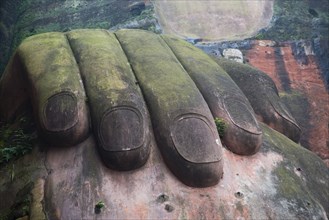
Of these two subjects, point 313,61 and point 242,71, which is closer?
point 242,71

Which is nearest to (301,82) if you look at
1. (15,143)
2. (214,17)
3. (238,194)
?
(214,17)

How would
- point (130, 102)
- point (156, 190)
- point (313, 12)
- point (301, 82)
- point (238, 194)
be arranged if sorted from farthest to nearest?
point (313, 12) < point (301, 82) < point (130, 102) < point (238, 194) < point (156, 190)

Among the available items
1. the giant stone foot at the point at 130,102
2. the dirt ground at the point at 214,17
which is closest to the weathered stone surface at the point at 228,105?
the giant stone foot at the point at 130,102

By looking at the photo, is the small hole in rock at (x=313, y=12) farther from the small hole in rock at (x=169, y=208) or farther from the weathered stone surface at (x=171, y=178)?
the small hole in rock at (x=169, y=208)

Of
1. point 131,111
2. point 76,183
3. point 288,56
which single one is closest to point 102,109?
point 131,111

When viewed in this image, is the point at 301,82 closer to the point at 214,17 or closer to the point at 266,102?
the point at 266,102

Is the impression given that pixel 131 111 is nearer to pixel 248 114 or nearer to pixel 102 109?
pixel 102 109

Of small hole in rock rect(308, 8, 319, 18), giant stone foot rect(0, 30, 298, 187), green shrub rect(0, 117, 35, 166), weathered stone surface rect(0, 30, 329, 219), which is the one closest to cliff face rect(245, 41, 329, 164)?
small hole in rock rect(308, 8, 319, 18)
